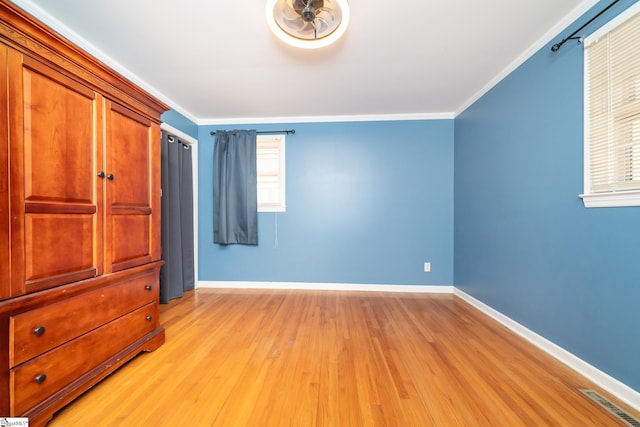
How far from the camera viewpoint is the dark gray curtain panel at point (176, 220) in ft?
8.59

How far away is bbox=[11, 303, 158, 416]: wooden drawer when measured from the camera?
3.21 ft

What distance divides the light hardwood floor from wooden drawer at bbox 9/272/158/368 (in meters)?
0.40

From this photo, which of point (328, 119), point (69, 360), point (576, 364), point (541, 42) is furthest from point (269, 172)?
point (576, 364)

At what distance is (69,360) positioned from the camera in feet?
3.80

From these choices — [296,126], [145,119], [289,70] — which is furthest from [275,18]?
[296,126]

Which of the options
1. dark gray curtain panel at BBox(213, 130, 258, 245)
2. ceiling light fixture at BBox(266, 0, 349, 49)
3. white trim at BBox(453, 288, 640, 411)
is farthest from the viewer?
dark gray curtain panel at BBox(213, 130, 258, 245)

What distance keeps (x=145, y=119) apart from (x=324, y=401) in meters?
2.16

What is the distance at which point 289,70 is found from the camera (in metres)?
2.08

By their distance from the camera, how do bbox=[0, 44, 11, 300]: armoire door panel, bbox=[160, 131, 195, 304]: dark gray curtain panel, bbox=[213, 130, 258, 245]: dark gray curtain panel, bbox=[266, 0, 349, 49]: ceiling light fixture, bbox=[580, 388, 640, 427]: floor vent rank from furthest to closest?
bbox=[213, 130, 258, 245]: dark gray curtain panel → bbox=[160, 131, 195, 304]: dark gray curtain panel → bbox=[266, 0, 349, 49]: ceiling light fixture → bbox=[580, 388, 640, 427]: floor vent → bbox=[0, 44, 11, 300]: armoire door panel

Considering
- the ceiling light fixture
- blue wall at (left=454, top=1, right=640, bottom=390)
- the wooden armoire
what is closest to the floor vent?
blue wall at (left=454, top=1, right=640, bottom=390)

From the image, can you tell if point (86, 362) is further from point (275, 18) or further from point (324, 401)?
point (275, 18)

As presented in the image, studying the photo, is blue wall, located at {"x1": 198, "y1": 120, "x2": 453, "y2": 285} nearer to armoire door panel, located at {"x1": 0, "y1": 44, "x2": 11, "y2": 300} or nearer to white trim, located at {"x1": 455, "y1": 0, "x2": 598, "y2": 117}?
white trim, located at {"x1": 455, "y1": 0, "x2": 598, "y2": 117}

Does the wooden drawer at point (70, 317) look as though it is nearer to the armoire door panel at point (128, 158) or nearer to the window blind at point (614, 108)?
the armoire door panel at point (128, 158)

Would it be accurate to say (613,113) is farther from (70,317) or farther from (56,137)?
(70,317)
